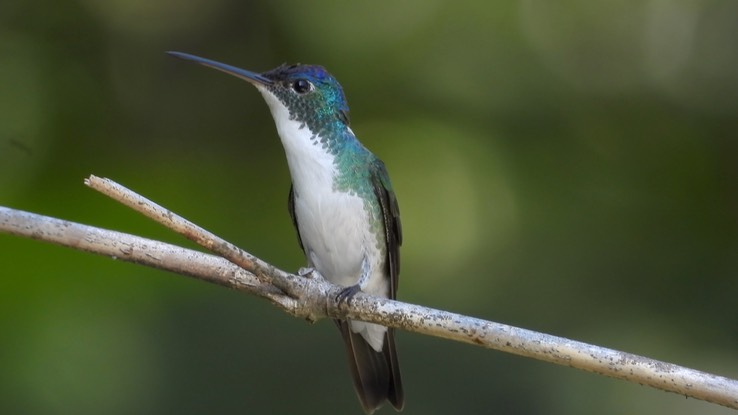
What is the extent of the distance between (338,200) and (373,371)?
77cm

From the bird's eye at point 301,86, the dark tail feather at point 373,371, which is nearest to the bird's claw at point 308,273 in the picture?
the dark tail feather at point 373,371

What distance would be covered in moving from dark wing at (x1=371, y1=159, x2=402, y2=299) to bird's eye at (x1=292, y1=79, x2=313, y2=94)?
42cm

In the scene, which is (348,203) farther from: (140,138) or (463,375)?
(140,138)

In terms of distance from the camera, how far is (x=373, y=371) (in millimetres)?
4332

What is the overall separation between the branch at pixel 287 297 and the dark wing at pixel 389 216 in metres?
1.11

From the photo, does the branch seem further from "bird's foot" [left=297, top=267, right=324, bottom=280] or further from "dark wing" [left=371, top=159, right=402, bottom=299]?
"dark wing" [left=371, top=159, right=402, bottom=299]

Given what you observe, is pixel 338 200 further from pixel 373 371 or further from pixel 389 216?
pixel 373 371

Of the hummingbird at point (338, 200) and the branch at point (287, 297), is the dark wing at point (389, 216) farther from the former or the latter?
the branch at point (287, 297)

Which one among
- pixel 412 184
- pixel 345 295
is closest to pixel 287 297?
pixel 345 295

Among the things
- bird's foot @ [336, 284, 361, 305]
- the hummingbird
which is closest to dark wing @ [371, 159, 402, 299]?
the hummingbird

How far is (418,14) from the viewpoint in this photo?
606cm

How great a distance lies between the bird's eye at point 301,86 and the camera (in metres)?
4.20

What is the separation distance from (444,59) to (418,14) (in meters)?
0.31

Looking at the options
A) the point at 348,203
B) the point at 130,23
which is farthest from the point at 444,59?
the point at 348,203
